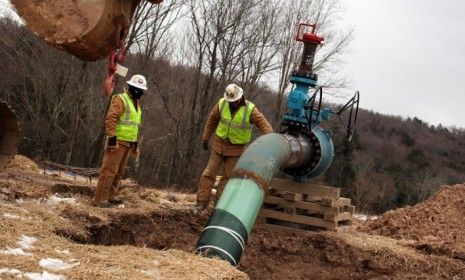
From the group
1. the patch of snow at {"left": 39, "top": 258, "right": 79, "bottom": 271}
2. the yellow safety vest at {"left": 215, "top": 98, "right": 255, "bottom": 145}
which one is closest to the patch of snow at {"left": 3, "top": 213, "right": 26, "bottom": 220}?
the patch of snow at {"left": 39, "top": 258, "right": 79, "bottom": 271}

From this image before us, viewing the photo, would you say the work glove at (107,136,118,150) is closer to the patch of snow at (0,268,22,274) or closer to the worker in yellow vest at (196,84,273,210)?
the worker in yellow vest at (196,84,273,210)

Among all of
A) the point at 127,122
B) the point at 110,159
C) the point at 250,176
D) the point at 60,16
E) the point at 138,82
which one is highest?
the point at 138,82

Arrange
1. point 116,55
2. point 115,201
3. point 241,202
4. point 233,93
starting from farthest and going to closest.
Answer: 1. point 115,201
2. point 233,93
3. point 241,202
4. point 116,55

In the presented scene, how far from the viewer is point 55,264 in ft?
15.3

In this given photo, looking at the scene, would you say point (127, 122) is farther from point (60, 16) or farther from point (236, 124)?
point (60, 16)

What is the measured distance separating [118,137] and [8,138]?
169 centimetres

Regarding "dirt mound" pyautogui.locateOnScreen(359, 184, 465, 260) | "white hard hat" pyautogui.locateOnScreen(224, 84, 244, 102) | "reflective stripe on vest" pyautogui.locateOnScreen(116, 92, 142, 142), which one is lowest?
"dirt mound" pyautogui.locateOnScreen(359, 184, 465, 260)

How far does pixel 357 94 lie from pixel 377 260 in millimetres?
2350

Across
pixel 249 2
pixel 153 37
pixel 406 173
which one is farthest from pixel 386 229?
pixel 406 173

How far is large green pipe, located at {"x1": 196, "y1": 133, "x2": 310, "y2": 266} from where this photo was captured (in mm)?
6113

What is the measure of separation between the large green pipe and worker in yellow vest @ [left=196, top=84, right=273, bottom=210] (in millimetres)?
752

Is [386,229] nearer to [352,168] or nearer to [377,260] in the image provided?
[377,260]

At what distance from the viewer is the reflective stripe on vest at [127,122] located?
8.25 metres

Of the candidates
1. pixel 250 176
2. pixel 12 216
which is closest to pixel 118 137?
pixel 250 176
